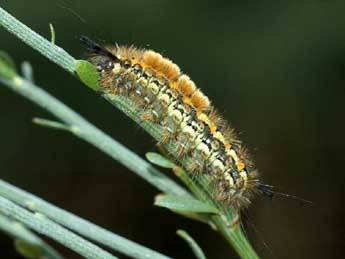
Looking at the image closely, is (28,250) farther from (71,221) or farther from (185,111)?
(185,111)

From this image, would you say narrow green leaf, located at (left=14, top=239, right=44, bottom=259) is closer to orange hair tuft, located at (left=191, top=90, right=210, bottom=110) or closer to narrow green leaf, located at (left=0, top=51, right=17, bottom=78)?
narrow green leaf, located at (left=0, top=51, right=17, bottom=78)

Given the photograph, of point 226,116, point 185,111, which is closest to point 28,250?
point 185,111

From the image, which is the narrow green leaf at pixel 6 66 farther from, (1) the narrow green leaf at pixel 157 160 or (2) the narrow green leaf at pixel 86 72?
(1) the narrow green leaf at pixel 157 160

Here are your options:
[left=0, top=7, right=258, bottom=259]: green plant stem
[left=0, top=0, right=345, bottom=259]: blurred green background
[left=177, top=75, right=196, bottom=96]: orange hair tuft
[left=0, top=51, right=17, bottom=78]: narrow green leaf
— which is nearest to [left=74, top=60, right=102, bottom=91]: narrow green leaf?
[left=0, top=7, right=258, bottom=259]: green plant stem

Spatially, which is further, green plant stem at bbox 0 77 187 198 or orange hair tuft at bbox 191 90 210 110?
orange hair tuft at bbox 191 90 210 110

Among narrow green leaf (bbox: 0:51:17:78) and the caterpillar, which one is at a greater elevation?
the caterpillar

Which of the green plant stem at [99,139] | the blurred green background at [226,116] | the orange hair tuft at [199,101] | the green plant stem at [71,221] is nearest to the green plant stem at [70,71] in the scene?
the green plant stem at [99,139]
